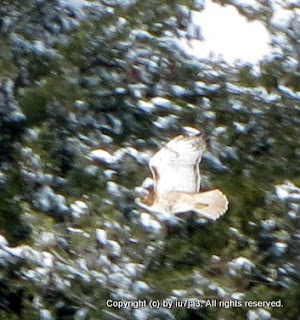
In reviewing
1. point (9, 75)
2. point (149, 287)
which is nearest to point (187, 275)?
point (149, 287)

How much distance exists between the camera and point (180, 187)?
12.5 ft

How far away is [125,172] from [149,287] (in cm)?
47

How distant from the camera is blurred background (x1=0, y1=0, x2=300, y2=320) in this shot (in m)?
3.88

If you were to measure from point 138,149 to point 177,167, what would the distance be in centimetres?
35

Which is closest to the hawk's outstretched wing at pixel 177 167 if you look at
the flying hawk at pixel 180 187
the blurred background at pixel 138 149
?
the flying hawk at pixel 180 187

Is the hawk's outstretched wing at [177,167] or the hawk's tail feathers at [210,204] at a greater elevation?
the hawk's outstretched wing at [177,167]

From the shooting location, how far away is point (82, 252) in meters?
3.89

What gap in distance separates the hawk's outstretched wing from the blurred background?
138mm

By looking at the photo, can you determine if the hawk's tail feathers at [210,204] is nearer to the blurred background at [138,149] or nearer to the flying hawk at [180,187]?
the flying hawk at [180,187]

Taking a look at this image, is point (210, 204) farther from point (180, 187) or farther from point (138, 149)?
point (138, 149)

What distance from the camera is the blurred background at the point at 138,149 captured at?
388 centimetres

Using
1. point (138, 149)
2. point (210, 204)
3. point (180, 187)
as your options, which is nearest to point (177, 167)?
point (180, 187)

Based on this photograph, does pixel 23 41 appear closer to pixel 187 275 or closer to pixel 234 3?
pixel 234 3

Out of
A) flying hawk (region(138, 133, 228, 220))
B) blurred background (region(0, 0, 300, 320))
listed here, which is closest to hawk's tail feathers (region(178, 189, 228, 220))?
flying hawk (region(138, 133, 228, 220))
